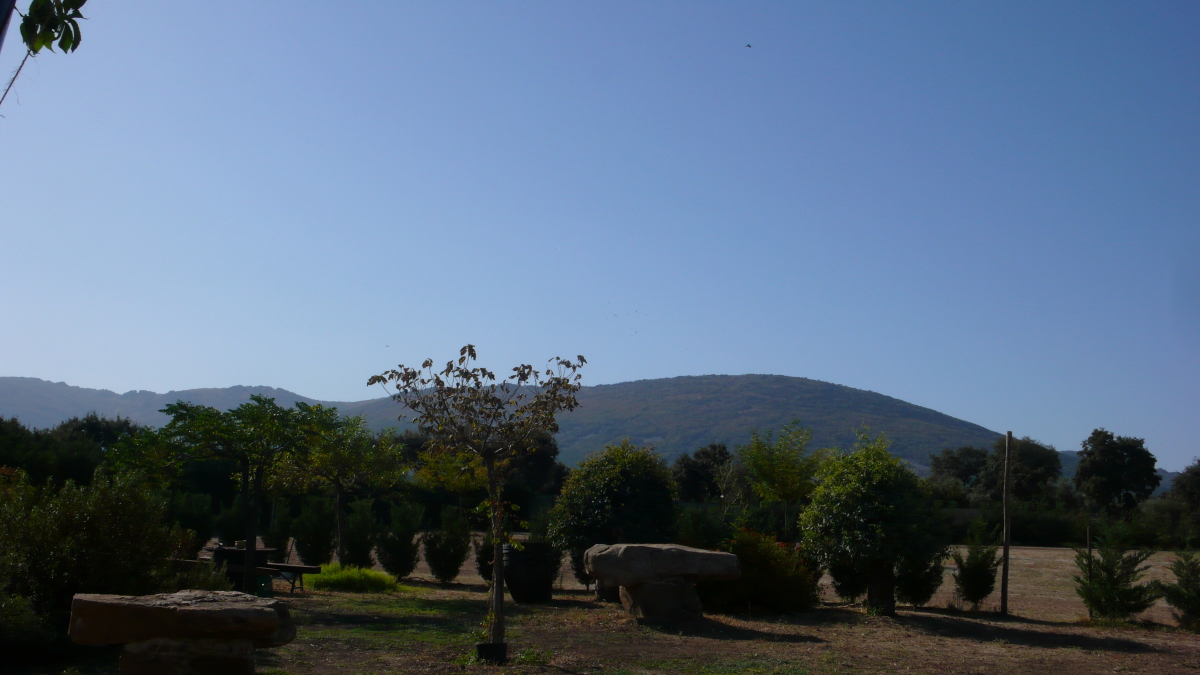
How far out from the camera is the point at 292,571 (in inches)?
568

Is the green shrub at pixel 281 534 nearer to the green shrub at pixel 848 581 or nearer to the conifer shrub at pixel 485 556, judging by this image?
the conifer shrub at pixel 485 556

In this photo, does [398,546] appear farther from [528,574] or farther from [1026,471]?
[1026,471]

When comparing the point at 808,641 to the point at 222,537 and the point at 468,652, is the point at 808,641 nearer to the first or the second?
the point at 468,652

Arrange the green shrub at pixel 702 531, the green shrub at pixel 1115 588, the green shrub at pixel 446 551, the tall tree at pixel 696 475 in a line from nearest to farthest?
the green shrub at pixel 1115 588 → the green shrub at pixel 702 531 → the green shrub at pixel 446 551 → the tall tree at pixel 696 475

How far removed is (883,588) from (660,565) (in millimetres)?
3829

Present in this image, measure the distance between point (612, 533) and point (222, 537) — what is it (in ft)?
43.1

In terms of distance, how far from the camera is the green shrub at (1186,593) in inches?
472

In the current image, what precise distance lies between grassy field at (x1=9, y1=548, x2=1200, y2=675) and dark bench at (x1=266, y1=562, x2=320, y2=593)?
46 cm

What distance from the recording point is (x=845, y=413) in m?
188

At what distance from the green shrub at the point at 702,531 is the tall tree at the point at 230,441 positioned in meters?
7.07

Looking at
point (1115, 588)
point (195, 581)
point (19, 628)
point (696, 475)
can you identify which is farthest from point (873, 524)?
point (696, 475)

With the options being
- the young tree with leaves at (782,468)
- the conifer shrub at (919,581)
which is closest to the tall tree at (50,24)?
the conifer shrub at (919,581)

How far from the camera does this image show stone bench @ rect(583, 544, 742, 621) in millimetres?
11188

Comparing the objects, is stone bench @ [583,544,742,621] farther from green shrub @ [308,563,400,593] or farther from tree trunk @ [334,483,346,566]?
tree trunk @ [334,483,346,566]
